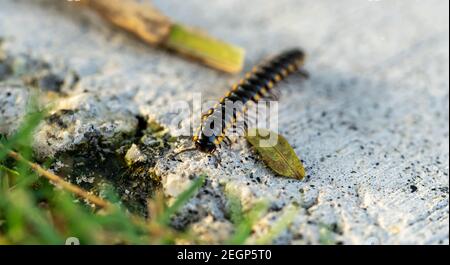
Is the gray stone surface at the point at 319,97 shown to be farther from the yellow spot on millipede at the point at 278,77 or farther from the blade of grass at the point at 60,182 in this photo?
Result: the blade of grass at the point at 60,182

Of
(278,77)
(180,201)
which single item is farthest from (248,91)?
(180,201)

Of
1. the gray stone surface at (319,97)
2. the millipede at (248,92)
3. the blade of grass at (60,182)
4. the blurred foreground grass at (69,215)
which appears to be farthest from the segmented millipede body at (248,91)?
the blade of grass at (60,182)

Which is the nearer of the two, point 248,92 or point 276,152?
point 276,152

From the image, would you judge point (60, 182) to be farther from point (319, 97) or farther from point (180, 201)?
point (319, 97)

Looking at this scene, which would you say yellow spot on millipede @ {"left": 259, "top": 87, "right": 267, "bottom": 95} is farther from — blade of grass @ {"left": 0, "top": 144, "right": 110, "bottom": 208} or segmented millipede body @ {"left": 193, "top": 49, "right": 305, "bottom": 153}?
blade of grass @ {"left": 0, "top": 144, "right": 110, "bottom": 208}
